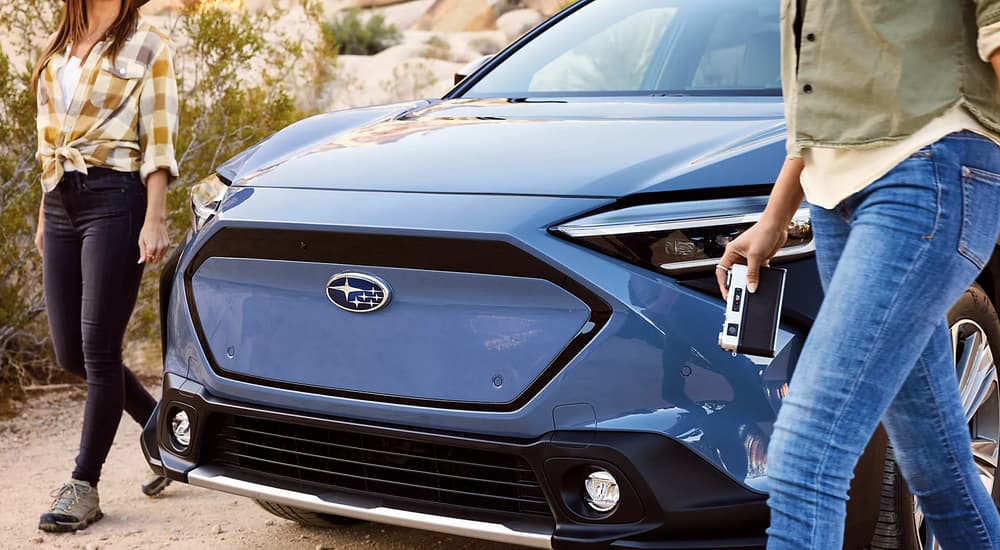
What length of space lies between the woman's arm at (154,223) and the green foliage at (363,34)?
2365cm

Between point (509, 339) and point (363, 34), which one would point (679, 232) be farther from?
point (363, 34)

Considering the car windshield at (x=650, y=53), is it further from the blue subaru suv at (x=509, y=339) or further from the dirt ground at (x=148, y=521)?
the dirt ground at (x=148, y=521)

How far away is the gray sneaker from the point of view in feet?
11.9

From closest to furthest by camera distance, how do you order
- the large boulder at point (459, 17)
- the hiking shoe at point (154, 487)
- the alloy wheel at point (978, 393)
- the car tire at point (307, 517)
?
the alloy wheel at point (978, 393), the car tire at point (307, 517), the hiking shoe at point (154, 487), the large boulder at point (459, 17)

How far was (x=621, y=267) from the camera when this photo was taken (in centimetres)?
238

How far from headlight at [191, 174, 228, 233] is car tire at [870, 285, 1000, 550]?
1.65 meters

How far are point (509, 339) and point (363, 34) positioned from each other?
84.9ft

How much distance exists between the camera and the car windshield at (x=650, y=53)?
347 centimetres

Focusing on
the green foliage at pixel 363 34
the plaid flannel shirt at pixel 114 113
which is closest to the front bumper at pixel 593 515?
the plaid flannel shirt at pixel 114 113

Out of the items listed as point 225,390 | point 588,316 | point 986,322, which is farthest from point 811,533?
point 225,390

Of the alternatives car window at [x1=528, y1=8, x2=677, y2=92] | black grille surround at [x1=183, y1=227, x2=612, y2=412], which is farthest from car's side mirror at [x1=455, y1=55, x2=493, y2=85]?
black grille surround at [x1=183, y1=227, x2=612, y2=412]

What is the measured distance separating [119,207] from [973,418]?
237cm

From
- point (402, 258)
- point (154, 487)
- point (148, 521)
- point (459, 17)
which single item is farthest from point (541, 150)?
Result: point (459, 17)

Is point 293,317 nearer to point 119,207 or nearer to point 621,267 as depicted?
point 621,267
